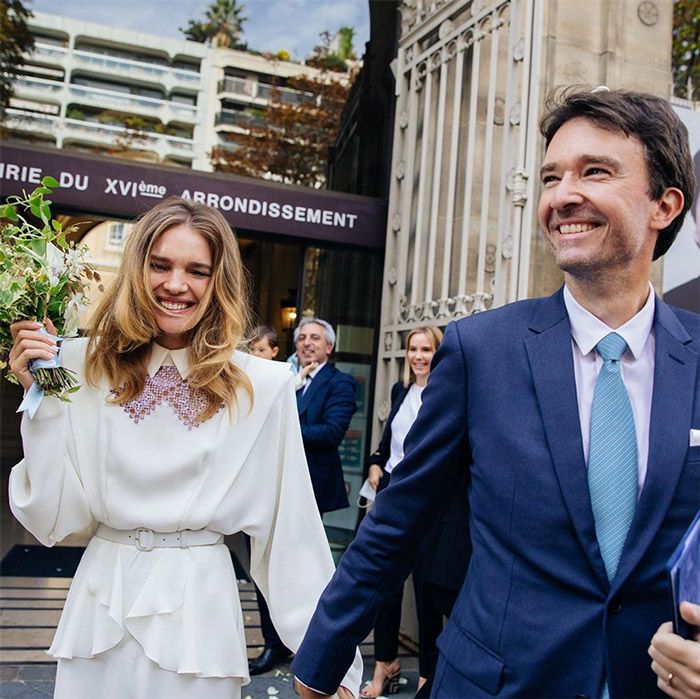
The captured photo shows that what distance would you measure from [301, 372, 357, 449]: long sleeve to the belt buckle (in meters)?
3.04

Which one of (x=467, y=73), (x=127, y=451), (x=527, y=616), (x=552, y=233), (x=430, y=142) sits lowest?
(x=527, y=616)

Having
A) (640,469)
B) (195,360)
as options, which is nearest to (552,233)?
(640,469)

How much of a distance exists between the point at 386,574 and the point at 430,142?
568cm

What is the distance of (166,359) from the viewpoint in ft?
8.14

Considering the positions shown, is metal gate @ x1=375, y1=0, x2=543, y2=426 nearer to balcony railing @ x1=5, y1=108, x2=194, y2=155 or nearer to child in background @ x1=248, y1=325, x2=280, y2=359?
child in background @ x1=248, y1=325, x2=280, y2=359

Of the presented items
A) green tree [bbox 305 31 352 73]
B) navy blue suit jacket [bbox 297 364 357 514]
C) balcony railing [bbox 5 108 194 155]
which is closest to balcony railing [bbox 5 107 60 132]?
balcony railing [bbox 5 108 194 155]

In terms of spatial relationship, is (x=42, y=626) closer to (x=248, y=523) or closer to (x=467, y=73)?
(x=248, y=523)

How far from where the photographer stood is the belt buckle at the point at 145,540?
227 centimetres

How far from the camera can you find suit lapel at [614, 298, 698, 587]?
4.86 ft

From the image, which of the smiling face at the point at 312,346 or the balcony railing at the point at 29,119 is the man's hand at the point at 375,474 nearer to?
the smiling face at the point at 312,346

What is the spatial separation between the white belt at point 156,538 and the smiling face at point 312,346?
11.6ft

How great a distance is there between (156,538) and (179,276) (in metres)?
0.78

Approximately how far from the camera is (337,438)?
17.9ft

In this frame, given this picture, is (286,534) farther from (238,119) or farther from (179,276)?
(238,119)
